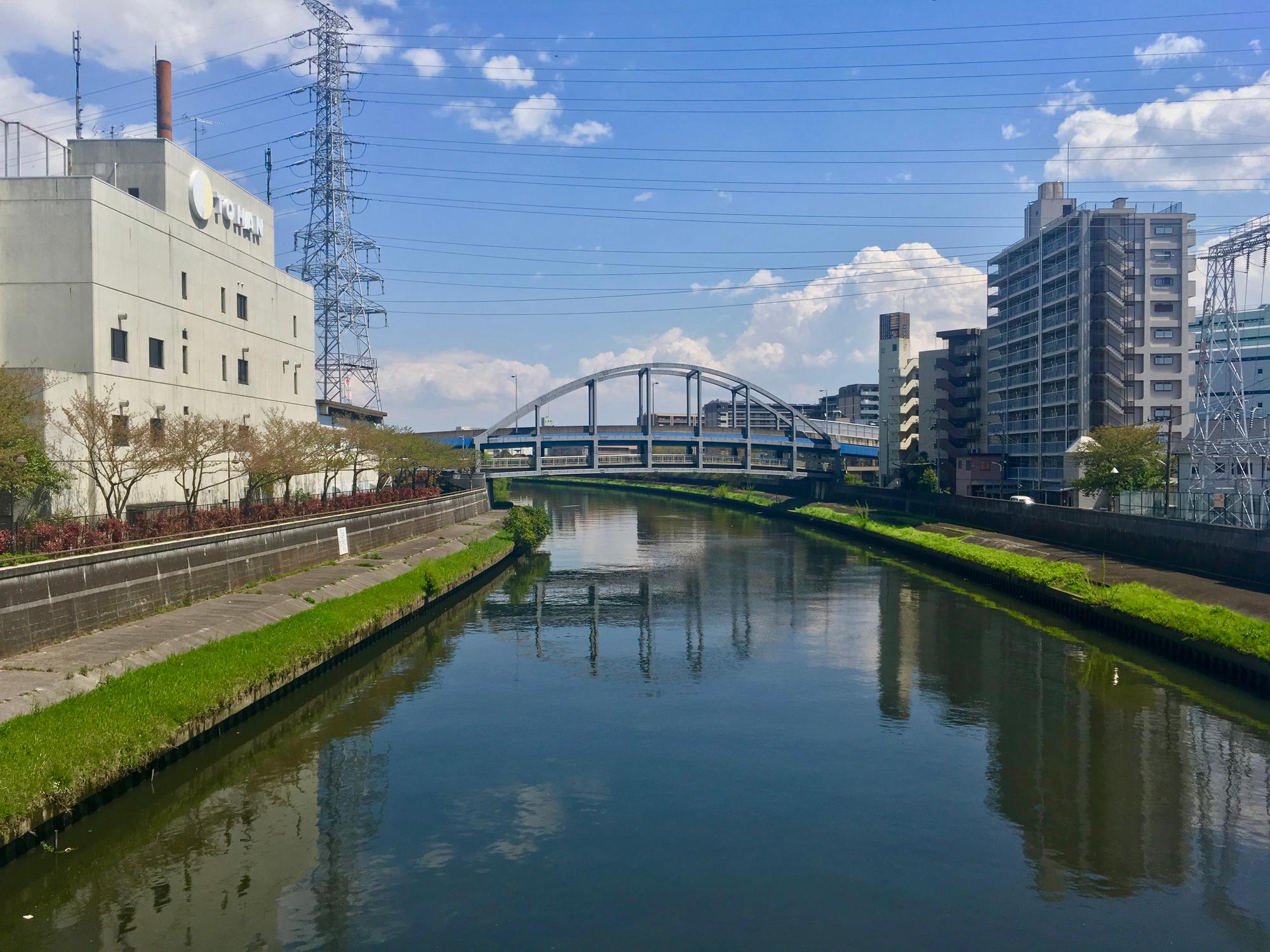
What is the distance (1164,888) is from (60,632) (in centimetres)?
2048

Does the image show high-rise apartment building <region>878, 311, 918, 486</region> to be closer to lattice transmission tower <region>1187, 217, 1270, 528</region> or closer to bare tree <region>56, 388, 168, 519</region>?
lattice transmission tower <region>1187, 217, 1270, 528</region>

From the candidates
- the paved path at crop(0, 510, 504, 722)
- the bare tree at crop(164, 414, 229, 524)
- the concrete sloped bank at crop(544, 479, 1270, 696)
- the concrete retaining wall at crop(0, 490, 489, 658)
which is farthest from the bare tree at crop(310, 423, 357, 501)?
the concrete sloped bank at crop(544, 479, 1270, 696)

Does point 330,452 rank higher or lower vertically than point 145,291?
lower

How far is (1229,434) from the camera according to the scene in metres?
36.8

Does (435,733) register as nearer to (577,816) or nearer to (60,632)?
(577,816)

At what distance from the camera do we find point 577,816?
49.8 feet

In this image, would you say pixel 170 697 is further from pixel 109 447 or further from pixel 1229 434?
pixel 1229 434

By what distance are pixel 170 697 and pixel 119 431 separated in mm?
13417

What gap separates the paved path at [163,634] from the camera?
51.4 feet

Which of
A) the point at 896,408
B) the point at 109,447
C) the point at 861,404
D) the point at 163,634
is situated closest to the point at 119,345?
the point at 109,447

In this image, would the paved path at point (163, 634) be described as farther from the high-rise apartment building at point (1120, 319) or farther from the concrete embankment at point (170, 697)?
the high-rise apartment building at point (1120, 319)

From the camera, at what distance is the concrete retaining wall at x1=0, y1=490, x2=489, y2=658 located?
1766 cm

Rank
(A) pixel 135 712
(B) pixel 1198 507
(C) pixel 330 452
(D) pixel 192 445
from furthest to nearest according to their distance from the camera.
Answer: (C) pixel 330 452, (B) pixel 1198 507, (D) pixel 192 445, (A) pixel 135 712

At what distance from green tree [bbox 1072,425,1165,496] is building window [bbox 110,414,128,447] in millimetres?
43122
